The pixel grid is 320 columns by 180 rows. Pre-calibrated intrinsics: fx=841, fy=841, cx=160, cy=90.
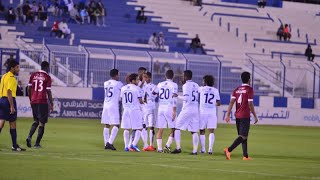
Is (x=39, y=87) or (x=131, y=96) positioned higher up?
(x=39, y=87)

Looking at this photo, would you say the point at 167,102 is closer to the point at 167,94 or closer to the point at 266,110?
the point at 167,94

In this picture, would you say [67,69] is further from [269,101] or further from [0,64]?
[269,101]

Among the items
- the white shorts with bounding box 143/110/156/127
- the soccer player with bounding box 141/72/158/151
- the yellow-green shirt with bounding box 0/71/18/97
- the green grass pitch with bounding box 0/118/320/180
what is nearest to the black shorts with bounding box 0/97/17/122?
the yellow-green shirt with bounding box 0/71/18/97

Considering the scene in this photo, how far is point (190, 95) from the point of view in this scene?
23.5 m

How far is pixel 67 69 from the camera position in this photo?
44.4 meters

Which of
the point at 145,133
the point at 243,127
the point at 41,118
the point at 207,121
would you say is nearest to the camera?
the point at 243,127

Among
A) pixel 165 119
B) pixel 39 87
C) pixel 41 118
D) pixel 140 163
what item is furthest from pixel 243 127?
pixel 39 87

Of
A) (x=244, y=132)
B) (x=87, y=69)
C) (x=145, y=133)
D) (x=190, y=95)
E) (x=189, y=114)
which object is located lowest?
(x=145, y=133)

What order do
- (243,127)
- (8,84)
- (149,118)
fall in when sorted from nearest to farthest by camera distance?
1. (8,84)
2. (243,127)
3. (149,118)

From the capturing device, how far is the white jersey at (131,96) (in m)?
23.9

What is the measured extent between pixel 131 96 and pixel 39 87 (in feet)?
8.67

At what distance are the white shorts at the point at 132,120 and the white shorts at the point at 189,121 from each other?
3.64 ft

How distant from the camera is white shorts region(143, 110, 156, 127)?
25.1 metres

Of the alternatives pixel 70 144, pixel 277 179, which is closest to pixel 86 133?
pixel 70 144
